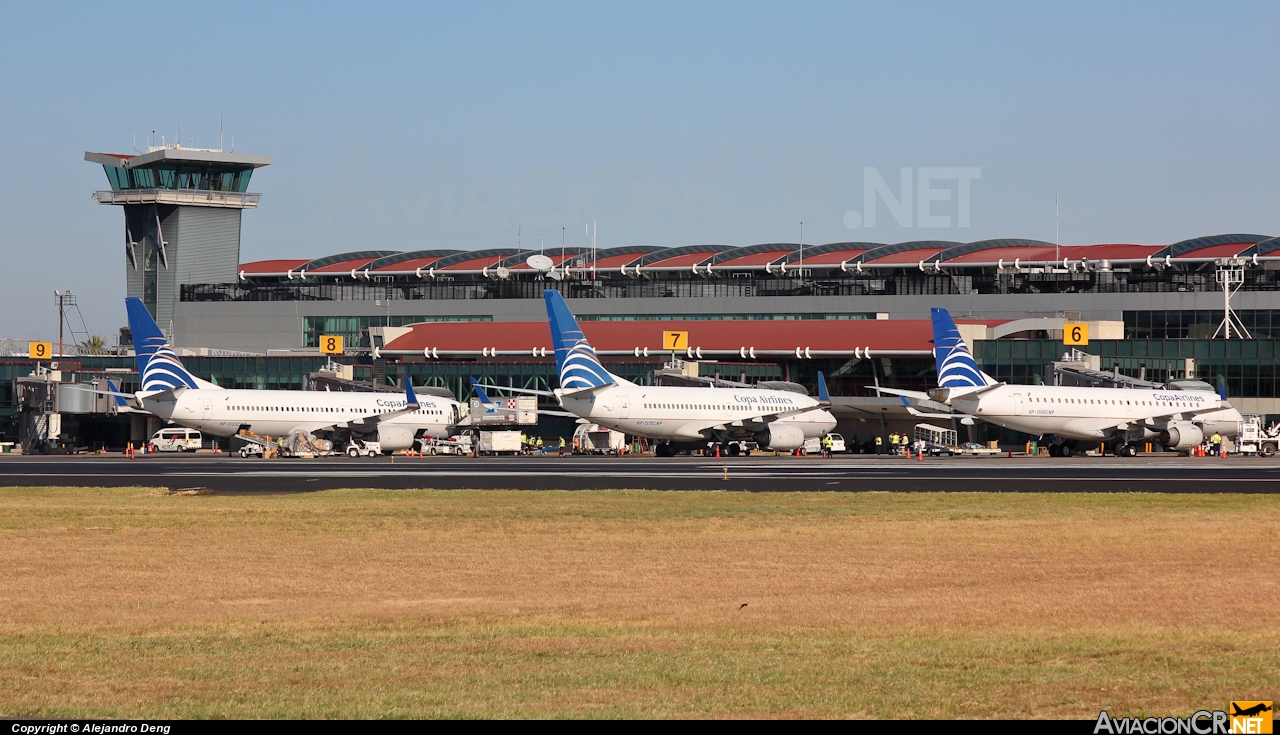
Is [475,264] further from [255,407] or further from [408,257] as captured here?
[255,407]

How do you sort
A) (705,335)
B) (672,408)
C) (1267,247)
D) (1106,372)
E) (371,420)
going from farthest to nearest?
(1267,247)
(705,335)
(1106,372)
(371,420)
(672,408)

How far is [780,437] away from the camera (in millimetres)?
73875

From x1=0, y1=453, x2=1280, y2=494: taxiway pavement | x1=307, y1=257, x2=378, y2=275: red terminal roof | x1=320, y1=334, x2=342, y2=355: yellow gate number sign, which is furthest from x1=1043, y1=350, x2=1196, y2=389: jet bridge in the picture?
x1=307, y1=257, x2=378, y2=275: red terminal roof

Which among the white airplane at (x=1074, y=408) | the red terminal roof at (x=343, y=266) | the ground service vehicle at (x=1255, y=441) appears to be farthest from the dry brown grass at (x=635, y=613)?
the red terminal roof at (x=343, y=266)

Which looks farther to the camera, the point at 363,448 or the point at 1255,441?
the point at 1255,441

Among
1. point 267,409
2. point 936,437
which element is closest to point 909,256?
point 936,437

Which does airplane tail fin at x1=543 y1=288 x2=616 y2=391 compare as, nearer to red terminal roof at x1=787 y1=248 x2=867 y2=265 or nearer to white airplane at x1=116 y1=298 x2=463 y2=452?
white airplane at x1=116 y1=298 x2=463 y2=452

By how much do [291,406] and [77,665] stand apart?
6158 cm

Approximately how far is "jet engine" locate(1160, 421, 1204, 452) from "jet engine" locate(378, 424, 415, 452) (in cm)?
4053

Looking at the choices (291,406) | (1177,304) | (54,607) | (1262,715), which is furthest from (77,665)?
(1177,304)

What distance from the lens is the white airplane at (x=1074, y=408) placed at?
227 ft

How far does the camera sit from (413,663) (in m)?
13.7

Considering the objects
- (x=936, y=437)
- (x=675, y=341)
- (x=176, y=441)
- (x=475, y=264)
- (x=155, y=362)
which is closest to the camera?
(x=155, y=362)

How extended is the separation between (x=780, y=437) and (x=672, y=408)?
244 inches
